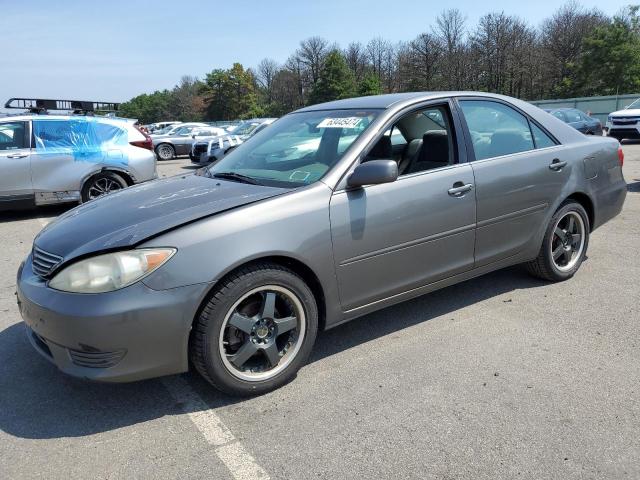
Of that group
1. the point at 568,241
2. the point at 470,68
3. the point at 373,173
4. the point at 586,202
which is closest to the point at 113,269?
the point at 373,173

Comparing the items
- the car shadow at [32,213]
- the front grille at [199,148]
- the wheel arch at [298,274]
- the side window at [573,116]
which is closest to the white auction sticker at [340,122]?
the wheel arch at [298,274]

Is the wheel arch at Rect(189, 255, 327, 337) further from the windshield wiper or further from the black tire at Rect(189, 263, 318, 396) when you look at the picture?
the windshield wiper

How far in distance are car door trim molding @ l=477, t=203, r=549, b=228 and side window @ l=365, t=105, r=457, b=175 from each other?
1.63 ft

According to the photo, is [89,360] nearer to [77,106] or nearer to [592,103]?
[77,106]

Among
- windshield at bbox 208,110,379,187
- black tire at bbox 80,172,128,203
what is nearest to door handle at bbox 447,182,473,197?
windshield at bbox 208,110,379,187

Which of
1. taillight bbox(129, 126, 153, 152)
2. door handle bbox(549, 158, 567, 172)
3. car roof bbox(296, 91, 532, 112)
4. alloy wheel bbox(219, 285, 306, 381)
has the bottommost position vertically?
alloy wheel bbox(219, 285, 306, 381)

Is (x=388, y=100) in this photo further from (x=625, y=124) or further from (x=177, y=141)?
(x=177, y=141)

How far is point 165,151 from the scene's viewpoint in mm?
22281

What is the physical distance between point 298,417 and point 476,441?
0.89 metres

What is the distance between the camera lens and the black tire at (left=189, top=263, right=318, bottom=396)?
2.72 m

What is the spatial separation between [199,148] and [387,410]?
53.8 ft

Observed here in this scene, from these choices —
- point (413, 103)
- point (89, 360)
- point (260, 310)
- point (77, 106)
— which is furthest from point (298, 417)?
point (77, 106)

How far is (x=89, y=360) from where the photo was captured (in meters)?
2.63

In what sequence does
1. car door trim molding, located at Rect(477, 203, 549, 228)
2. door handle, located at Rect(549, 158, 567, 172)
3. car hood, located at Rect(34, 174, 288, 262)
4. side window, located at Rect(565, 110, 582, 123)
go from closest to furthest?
car hood, located at Rect(34, 174, 288, 262) < car door trim molding, located at Rect(477, 203, 549, 228) < door handle, located at Rect(549, 158, 567, 172) < side window, located at Rect(565, 110, 582, 123)
